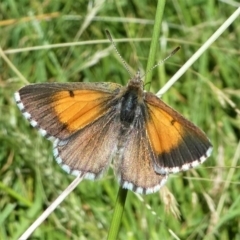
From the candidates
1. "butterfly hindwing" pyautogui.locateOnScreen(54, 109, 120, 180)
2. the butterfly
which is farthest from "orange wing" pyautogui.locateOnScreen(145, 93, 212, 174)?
"butterfly hindwing" pyautogui.locateOnScreen(54, 109, 120, 180)

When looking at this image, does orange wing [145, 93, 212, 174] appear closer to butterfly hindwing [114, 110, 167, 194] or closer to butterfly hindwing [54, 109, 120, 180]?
butterfly hindwing [114, 110, 167, 194]

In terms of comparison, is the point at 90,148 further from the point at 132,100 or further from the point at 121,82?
the point at 121,82

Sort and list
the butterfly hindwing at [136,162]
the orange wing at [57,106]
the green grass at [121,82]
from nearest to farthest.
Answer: the butterfly hindwing at [136,162] → the orange wing at [57,106] → the green grass at [121,82]

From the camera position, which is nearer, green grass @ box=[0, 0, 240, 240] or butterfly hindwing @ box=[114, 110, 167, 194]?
butterfly hindwing @ box=[114, 110, 167, 194]

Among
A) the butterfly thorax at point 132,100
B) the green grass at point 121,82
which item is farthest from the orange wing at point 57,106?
the green grass at point 121,82

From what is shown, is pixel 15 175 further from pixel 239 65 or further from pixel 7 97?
pixel 239 65

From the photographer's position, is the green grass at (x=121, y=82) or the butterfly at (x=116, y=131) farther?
the green grass at (x=121, y=82)

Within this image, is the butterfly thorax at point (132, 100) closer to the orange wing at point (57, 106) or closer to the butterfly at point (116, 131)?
the butterfly at point (116, 131)
